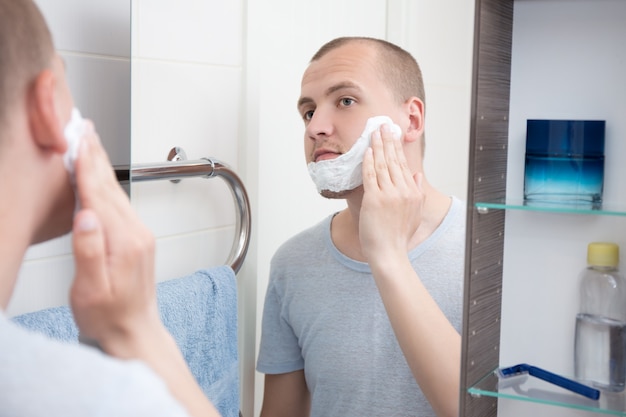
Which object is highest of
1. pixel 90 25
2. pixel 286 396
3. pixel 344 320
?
Answer: pixel 90 25

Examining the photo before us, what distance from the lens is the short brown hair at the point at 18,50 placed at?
482mm

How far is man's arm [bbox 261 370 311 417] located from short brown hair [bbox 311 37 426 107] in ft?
1.18

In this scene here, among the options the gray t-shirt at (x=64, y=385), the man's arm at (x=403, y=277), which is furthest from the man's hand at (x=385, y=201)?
the gray t-shirt at (x=64, y=385)

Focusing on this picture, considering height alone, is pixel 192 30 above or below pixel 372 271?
above

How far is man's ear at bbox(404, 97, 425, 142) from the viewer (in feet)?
2.91

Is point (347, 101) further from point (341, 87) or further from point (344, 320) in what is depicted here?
point (344, 320)

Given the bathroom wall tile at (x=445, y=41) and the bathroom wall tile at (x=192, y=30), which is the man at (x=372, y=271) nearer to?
the bathroom wall tile at (x=445, y=41)

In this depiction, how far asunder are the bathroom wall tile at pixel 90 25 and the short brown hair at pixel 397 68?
0.23 meters

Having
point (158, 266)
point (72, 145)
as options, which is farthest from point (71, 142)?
point (158, 266)

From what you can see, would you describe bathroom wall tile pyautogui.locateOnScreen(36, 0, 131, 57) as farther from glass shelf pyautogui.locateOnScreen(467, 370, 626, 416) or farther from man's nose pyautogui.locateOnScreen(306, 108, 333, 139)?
glass shelf pyautogui.locateOnScreen(467, 370, 626, 416)

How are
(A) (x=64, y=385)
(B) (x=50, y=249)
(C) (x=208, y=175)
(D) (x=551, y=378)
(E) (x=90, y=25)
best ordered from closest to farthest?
(A) (x=64, y=385) → (B) (x=50, y=249) → (E) (x=90, y=25) → (D) (x=551, y=378) → (C) (x=208, y=175)

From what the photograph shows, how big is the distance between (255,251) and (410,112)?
0.27m

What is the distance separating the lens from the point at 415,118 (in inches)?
35.1

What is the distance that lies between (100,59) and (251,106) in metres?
0.26
